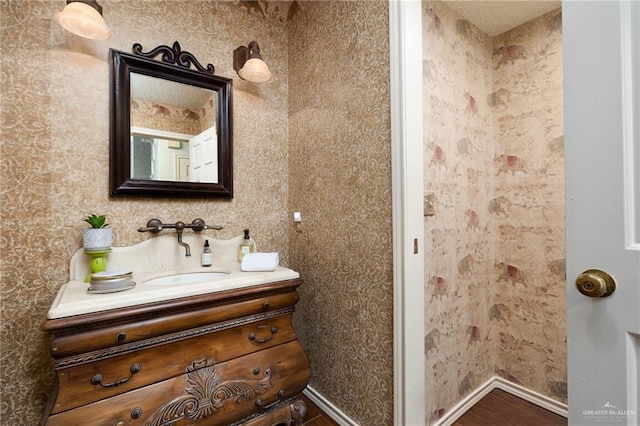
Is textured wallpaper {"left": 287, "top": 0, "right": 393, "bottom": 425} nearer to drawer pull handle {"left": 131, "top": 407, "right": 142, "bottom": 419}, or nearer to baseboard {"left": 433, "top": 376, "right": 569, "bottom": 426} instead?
baseboard {"left": 433, "top": 376, "right": 569, "bottom": 426}

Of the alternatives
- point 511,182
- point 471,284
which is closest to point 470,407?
point 471,284

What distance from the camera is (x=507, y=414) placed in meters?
1.77

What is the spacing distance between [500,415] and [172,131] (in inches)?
101

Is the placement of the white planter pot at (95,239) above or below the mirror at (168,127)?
below

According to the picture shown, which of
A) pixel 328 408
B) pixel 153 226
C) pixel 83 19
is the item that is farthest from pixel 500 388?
pixel 83 19

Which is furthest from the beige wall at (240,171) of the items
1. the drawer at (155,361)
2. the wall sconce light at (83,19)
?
the drawer at (155,361)

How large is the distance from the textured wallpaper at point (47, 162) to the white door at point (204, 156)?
0.56ft

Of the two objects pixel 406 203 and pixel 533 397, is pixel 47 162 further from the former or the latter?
pixel 533 397

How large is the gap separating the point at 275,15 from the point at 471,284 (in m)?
2.27

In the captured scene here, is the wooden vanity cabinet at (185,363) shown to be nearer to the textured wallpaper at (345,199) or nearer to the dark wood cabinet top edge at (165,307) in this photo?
the dark wood cabinet top edge at (165,307)

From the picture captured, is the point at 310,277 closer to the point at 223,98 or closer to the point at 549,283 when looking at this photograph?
the point at 223,98

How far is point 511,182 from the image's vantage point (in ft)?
6.65

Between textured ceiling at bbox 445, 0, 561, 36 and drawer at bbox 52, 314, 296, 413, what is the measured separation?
2.15 m

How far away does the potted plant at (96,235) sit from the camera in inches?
53.2
